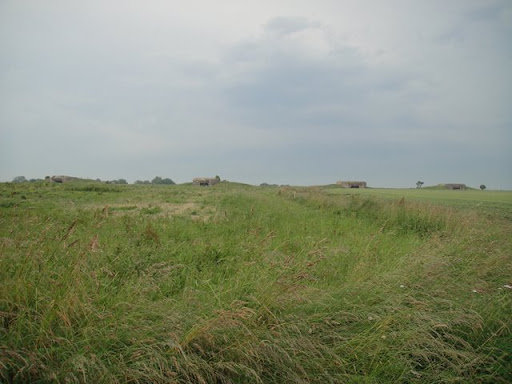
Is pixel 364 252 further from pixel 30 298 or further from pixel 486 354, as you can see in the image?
pixel 30 298

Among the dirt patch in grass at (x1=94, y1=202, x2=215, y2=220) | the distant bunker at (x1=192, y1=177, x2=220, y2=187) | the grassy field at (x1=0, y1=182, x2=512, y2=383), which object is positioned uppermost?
the distant bunker at (x1=192, y1=177, x2=220, y2=187)

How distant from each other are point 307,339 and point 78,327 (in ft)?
7.03

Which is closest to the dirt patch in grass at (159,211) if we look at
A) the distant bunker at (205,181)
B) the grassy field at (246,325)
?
the grassy field at (246,325)

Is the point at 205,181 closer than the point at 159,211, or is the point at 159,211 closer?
the point at 159,211

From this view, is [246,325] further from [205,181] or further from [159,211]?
[205,181]

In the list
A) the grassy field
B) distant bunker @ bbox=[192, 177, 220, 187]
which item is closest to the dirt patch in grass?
the grassy field

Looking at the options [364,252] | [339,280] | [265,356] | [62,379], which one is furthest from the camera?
[364,252]

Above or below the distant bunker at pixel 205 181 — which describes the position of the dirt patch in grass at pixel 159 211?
below

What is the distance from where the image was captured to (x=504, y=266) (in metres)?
5.37

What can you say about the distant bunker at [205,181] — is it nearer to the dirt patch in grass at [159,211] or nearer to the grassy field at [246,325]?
the dirt patch in grass at [159,211]

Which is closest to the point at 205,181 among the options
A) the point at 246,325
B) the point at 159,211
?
the point at 159,211

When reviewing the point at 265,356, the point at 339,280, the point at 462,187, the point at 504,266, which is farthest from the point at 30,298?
the point at 462,187

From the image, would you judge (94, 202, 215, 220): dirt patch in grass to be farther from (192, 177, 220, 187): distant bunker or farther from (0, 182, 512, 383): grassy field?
(192, 177, 220, 187): distant bunker

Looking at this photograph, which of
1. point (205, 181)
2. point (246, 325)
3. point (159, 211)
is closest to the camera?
point (246, 325)
